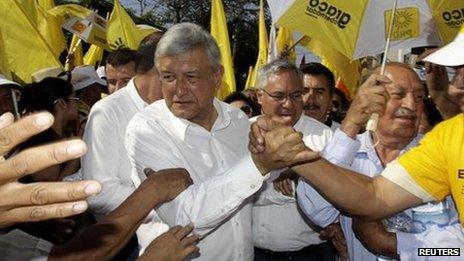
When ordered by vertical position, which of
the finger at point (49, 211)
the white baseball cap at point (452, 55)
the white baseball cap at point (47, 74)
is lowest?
the white baseball cap at point (47, 74)

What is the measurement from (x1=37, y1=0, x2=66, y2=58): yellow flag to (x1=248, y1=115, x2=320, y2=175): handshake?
578cm

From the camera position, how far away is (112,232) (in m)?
2.37

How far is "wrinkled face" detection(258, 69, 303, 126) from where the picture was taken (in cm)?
409

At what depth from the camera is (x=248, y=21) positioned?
47.5 m

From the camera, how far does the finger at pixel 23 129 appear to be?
3.32 ft

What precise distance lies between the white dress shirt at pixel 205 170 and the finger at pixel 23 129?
1488 mm

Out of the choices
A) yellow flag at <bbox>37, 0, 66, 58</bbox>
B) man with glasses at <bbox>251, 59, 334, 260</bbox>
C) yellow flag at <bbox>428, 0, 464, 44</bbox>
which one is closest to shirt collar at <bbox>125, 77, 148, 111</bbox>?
man with glasses at <bbox>251, 59, 334, 260</bbox>

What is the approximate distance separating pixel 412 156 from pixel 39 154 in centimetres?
188

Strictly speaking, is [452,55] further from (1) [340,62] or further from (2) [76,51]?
(2) [76,51]

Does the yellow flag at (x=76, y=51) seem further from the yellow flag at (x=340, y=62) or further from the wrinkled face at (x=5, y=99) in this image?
the wrinkled face at (x=5, y=99)

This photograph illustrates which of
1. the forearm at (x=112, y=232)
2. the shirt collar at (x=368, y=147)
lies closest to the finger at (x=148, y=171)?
the forearm at (x=112, y=232)

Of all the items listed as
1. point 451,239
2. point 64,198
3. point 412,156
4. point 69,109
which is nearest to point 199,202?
point 412,156

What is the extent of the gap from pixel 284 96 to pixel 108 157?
1.35 meters

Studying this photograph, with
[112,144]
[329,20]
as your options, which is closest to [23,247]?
[112,144]
